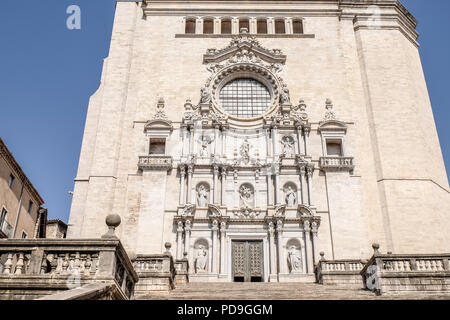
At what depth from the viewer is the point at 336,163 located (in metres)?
22.2

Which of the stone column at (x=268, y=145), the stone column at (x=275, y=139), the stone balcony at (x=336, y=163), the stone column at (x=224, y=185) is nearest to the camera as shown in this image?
the stone column at (x=224, y=185)

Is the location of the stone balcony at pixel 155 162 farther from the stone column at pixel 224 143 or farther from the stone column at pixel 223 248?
the stone column at pixel 223 248

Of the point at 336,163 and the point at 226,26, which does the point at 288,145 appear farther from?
the point at 226,26

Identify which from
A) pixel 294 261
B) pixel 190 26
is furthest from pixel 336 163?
pixel 190 26

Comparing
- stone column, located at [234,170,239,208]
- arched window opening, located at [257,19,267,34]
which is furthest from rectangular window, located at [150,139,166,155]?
arched window opening, located at [257,19,267,34]

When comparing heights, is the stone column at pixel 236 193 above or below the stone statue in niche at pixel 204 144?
below

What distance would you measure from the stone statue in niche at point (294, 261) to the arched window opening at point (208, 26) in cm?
1324

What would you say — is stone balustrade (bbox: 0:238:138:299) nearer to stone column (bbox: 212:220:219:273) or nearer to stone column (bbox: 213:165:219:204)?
stone column (bbox: 212:220:219:273)

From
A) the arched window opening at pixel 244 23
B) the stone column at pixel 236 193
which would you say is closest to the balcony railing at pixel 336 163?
the stone column at pixel 236 193

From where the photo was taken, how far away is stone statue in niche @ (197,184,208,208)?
21616 mm

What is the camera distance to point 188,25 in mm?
27266

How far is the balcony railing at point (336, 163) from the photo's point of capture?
22.0 meters

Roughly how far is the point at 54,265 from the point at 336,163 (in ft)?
53.4
